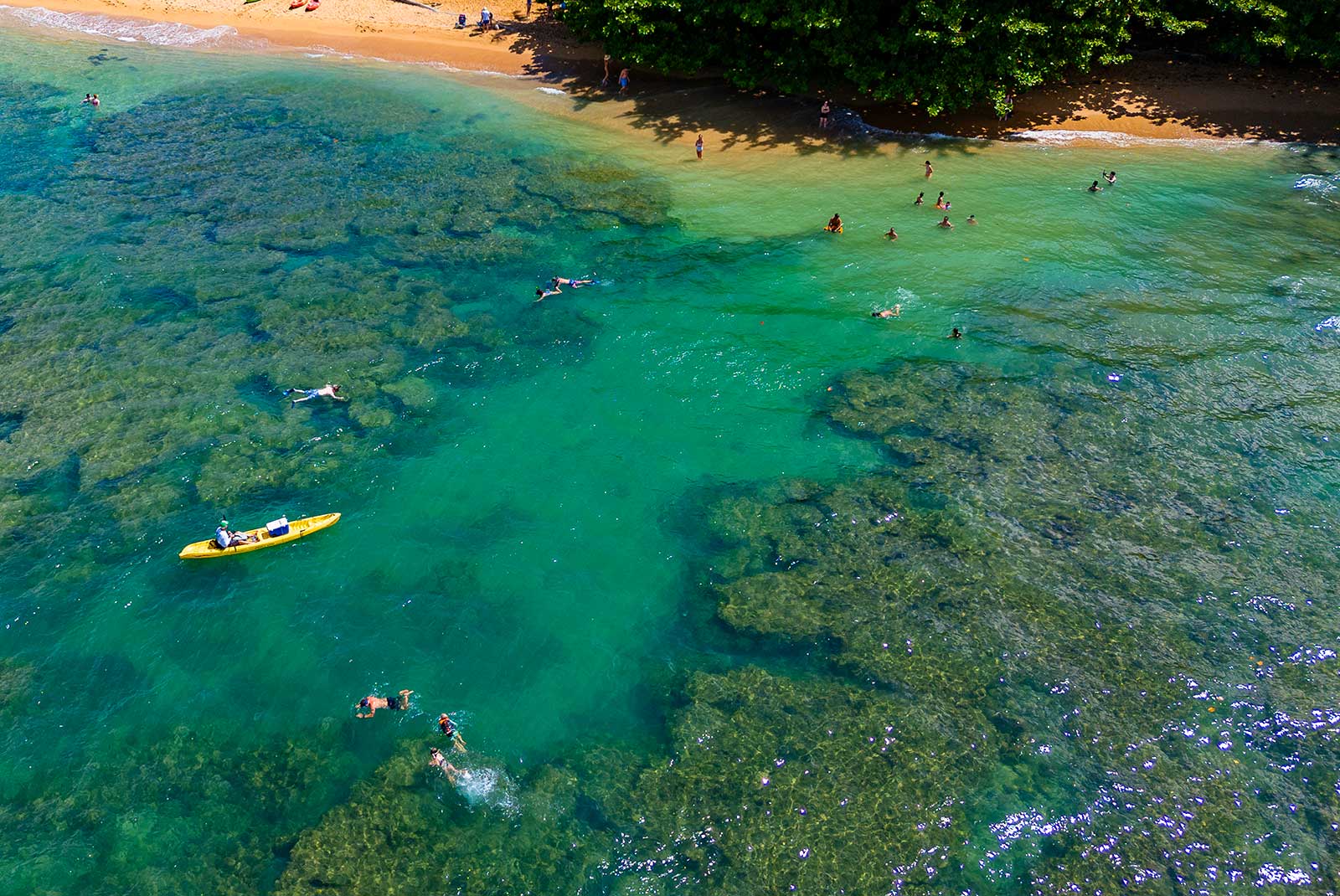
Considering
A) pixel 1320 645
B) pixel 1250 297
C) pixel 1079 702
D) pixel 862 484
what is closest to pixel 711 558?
pixel 862 484

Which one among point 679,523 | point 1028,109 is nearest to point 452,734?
point 679,523

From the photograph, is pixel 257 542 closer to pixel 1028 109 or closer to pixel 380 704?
pixel 380 704

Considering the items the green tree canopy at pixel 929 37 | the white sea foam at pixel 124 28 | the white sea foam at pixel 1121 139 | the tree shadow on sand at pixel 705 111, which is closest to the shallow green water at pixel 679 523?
the white sea foam at pixel 1121 139

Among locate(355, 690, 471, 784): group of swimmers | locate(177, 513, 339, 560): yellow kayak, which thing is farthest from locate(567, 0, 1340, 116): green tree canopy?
locate(355, 690, 471, 784): group of swimmers

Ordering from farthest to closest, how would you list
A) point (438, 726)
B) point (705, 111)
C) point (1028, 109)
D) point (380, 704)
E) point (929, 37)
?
point (705, 111) < point (1028, 109) < point (929, 37) < point (380, 704) < point (438, 726)

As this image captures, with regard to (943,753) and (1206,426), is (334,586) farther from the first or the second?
(1206,426)

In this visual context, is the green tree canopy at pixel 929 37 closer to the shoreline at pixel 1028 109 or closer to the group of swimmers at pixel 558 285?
the shoreline at pixel 1028 109
